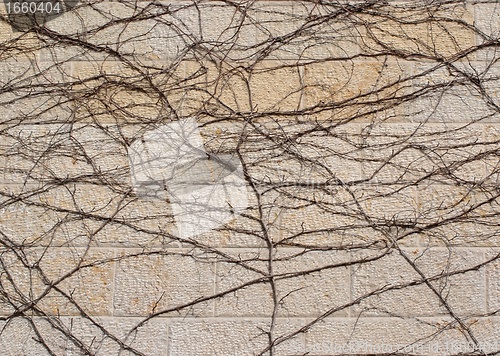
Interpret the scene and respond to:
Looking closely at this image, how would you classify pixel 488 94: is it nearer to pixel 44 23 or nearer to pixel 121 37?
pixel 121 37

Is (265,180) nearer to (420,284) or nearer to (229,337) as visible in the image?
(229,337)

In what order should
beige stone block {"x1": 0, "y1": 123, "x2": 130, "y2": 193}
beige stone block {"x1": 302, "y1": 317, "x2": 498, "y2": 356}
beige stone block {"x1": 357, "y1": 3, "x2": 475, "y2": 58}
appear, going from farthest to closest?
1. beige stone block {"x1": 357, "y1": 3, "x2": 475, "y2": 58}
2. beige stone block {"x1": 0, "y1": 123, "x2": 130, "y2": 193}
3. beige stone block {"x1": 302, "y1": 317, "x2": 498, "y2": 356}

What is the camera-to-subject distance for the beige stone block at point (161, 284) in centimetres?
304

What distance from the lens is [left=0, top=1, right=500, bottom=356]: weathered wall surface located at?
3.00 m

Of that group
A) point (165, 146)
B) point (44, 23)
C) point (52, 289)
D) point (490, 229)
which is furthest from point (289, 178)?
point (44, 23)

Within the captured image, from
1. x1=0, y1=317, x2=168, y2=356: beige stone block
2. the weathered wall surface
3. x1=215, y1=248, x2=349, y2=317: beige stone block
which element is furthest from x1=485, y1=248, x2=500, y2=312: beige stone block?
x1=0, y1=317, x2=168, y2=356: beige stone block

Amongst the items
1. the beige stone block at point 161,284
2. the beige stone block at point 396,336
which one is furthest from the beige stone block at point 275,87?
the beige stone block at point 396,336

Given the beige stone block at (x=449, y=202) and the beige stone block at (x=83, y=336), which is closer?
the beige stone block at (x=83, y=336)

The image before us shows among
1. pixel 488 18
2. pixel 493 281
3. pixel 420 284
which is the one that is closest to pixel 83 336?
pixel 420 284

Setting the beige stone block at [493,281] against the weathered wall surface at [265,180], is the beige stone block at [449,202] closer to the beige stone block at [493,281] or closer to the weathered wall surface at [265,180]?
the weathered wall surface at [265,180]

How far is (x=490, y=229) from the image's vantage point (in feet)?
10.1

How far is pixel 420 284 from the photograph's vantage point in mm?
3014

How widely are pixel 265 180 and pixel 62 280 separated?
101cm

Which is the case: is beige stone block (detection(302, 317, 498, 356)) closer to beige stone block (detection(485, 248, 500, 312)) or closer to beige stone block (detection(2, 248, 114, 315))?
beige stone block (detection(485, 248, 500, 312))
